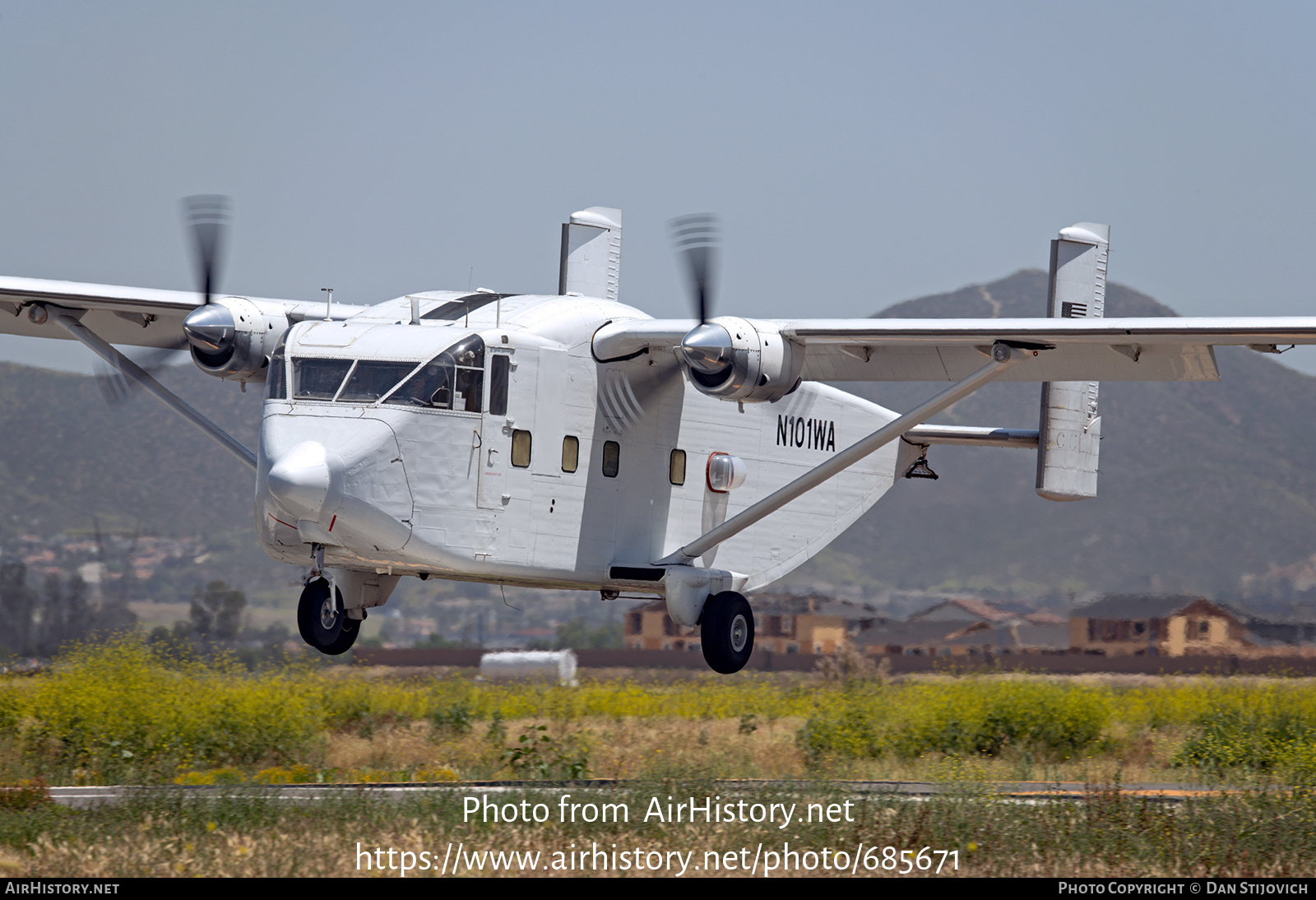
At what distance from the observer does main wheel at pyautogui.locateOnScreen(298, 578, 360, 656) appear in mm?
17219

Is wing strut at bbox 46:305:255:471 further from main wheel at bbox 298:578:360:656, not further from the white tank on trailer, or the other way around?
the white tank on trailer

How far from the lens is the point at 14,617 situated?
43.2 meters

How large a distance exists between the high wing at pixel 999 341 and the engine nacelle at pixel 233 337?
14.0 ft

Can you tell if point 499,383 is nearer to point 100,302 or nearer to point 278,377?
point 278,377

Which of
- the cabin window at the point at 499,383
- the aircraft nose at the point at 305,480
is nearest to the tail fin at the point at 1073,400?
the cabin window at the point at 499,383

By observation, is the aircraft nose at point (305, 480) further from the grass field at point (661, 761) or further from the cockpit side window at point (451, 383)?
the grass field at point (661, 761)

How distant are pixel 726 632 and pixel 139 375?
323 inches

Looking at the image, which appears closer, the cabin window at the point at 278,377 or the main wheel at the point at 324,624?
the cabin window at the point at 278,377

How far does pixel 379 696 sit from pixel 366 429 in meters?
14.0

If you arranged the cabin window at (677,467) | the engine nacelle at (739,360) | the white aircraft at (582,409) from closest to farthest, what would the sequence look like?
the white aircraft at (582,409)
the engine nacelle at (739,360)
the cabin window at (677,467)

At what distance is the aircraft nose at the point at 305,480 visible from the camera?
44.9ft

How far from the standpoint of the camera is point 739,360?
15570 millimetres

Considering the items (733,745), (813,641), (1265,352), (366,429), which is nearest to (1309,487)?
(813,641)
